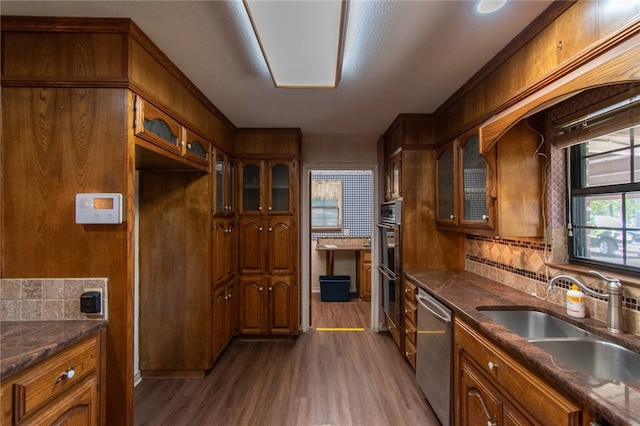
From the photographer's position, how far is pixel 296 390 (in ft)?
8.02

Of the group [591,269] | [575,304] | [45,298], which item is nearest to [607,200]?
[591,269]

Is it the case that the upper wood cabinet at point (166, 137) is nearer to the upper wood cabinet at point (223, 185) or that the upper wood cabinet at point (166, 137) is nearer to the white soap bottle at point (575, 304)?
the upper wood cabinet at point (223, 185)

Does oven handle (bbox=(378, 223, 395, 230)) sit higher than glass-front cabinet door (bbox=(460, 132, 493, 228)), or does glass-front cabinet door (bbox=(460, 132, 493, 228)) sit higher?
glass-front cabinet door (bbox=(460, 132, 493, 228))

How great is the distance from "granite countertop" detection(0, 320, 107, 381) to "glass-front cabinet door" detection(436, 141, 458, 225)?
2.52 meters

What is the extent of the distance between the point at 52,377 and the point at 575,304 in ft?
7.98

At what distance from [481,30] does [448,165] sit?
3.96ft

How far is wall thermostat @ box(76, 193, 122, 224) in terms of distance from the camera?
1477 mm

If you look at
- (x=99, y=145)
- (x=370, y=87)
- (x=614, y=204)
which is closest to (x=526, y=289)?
(x=614, y=204)

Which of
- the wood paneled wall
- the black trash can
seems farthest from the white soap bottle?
the black trash can

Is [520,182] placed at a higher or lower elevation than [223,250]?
higher

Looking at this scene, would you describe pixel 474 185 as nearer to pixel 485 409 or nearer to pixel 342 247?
pixel 485 409

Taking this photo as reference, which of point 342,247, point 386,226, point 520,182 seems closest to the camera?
point 520,182

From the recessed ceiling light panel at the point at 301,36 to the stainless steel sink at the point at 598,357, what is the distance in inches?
68.8

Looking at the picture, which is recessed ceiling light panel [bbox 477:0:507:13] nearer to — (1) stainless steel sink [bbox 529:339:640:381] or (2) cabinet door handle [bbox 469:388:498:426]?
(1) stainless steel sink [bbox 529:339:640:381]
